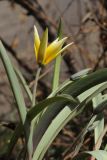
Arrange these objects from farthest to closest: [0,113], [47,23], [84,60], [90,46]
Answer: [90,46] < [0,113] < [84,60] < [47,23]

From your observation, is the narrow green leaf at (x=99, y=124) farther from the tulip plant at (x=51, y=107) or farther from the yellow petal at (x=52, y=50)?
the yellow petal at (x=52, y=50)

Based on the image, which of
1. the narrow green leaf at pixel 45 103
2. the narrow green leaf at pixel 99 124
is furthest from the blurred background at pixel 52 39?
the narrow green leaf at pixel 45 103

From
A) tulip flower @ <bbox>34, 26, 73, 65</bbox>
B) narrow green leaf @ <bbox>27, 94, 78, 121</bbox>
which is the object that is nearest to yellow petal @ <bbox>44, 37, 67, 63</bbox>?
tulip flower @ <bbox>34, 26, 73, 65</bbox>

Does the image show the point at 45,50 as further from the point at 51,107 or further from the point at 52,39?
the point at 52,39

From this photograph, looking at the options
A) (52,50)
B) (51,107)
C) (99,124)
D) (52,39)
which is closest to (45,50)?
(52,50)

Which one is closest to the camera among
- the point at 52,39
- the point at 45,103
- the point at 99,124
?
the point at 45,103

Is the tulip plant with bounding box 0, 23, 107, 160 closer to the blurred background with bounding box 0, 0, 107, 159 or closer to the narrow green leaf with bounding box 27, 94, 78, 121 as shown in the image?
the narrow green leaf with bounding box 27, 94, 78, 121

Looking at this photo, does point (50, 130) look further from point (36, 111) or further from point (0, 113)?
point (0, 113)

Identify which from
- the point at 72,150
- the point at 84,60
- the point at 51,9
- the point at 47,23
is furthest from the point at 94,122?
the point at 51,9
